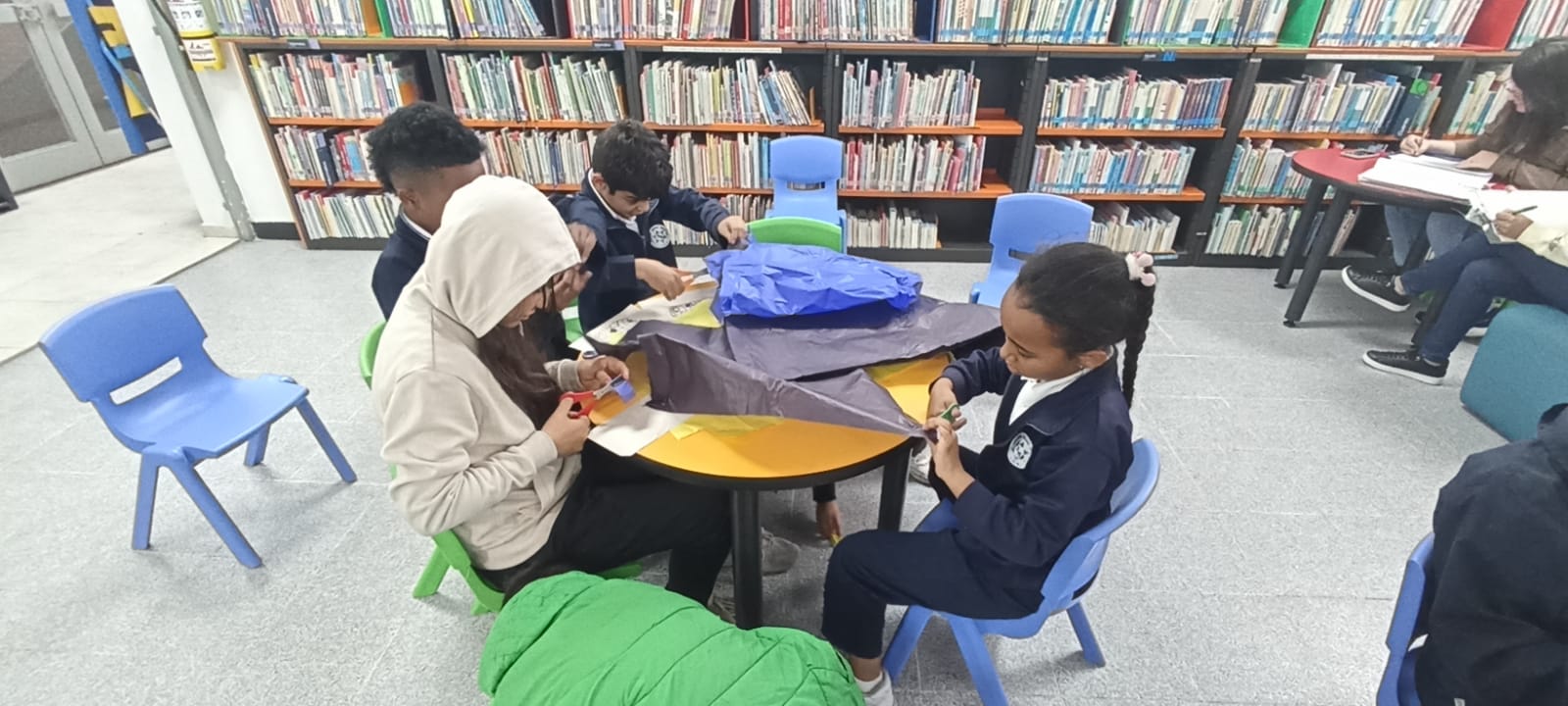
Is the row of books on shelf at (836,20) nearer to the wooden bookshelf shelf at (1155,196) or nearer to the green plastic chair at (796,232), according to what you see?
the wooden bookshelf shelf at (1155,196)

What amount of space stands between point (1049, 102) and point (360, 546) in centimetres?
345

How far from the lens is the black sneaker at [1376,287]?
3.27 meters

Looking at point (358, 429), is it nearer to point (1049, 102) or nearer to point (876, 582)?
point (876, 582)

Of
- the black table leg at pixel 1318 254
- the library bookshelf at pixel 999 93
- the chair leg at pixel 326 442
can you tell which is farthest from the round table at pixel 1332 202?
the chair leg at pixel 326 442

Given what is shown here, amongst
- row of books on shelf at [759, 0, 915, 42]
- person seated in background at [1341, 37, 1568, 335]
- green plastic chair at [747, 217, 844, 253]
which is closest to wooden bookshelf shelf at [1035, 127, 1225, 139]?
person seated in background at [1341, 37, 1568, 335]

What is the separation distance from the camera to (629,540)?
1496mm

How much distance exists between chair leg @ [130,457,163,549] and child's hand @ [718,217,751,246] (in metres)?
1.62

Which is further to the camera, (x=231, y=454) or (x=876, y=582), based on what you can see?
(x=231, y=454)

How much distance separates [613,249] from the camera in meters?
2.08

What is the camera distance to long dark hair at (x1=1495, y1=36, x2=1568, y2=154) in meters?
2.52

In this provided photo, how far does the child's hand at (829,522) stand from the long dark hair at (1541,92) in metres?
2.99

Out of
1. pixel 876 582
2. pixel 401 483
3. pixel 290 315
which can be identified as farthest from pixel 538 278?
pixel 290 315

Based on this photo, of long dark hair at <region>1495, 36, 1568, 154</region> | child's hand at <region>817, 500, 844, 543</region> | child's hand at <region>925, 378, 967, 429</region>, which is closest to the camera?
child's hand at <region>925, 378, 967, 429</region>

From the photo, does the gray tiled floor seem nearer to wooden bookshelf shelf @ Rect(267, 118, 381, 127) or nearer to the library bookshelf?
the library bookshelf
